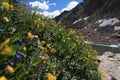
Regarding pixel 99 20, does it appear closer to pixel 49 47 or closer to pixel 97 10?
pixel 97 10

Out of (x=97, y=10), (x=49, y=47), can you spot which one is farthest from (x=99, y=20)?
(x=49, y=47)

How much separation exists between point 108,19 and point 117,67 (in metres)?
63.5

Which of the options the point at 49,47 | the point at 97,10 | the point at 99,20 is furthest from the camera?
the point at 97,10

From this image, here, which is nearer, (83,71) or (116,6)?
(83,71)

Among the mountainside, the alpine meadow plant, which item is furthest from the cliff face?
the alpine meadow plant

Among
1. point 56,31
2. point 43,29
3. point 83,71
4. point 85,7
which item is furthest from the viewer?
point 85,7

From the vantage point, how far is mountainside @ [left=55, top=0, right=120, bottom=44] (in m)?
48.3

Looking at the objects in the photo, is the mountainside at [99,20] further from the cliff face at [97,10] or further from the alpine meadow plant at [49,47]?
the alpine meadow plant at [49,47]

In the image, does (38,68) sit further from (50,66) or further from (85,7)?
(85,7)

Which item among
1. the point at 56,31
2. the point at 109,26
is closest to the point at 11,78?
the point at 56,31

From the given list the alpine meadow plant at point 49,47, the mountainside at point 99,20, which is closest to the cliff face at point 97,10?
the mountainside at point 99,20

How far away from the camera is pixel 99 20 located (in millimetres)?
75812

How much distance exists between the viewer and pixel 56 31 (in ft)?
25.9

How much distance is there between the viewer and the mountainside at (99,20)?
4828 centimetres
